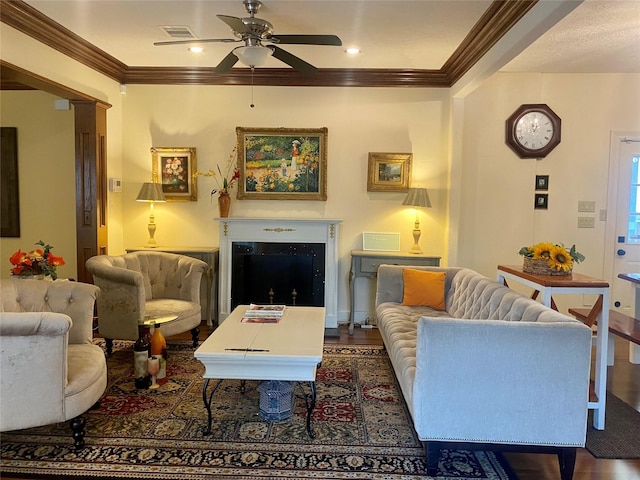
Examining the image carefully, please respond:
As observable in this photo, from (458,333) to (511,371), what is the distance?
1.02 ft

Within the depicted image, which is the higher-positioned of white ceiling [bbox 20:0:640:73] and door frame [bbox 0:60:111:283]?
white ceiling [bbox 20:0:640:73]

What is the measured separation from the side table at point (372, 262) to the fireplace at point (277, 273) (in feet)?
1.11

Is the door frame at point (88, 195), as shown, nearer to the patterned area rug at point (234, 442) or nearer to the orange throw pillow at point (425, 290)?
the patterned area rug at point (234, 442)

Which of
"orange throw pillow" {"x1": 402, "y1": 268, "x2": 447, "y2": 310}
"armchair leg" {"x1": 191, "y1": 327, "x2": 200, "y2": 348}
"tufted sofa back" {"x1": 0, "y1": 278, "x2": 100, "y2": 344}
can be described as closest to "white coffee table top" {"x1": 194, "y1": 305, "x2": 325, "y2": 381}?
"tufted sofa back" {"x1": 0, "y1": 278, "x2": 100, "y2": 344}

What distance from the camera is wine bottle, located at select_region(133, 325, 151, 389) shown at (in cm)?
323

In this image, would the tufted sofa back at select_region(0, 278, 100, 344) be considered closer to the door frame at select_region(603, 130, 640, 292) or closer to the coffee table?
the coffee table

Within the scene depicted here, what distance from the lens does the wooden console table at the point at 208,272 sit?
486cm

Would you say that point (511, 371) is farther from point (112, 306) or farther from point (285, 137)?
point (285, 137)

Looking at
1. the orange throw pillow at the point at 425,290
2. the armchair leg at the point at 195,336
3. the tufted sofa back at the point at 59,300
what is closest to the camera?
the tufted sofa back at the point at 59,300

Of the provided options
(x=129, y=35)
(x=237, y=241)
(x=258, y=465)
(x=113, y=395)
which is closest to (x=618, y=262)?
(x=237, y=241)

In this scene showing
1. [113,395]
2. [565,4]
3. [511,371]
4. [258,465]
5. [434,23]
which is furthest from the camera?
[434,23]

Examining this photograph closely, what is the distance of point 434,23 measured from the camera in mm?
3594

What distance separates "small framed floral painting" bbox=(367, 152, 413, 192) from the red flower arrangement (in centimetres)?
323

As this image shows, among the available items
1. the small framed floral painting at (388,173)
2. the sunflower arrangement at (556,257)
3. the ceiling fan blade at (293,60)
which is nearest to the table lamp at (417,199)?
the small framed floral painting at (388,173)
